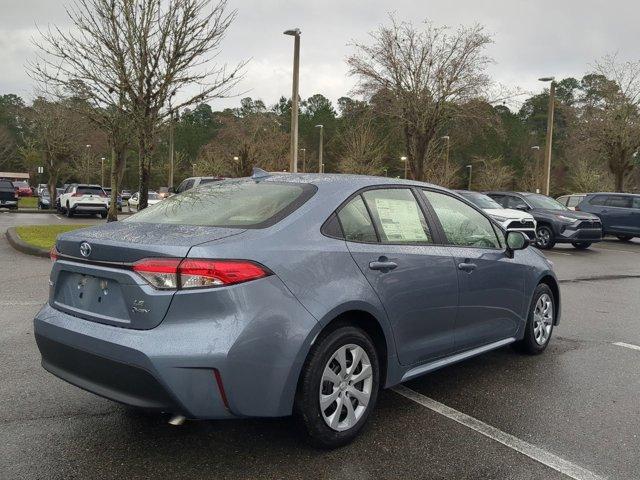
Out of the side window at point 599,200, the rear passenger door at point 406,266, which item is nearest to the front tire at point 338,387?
the rear passenger door at point 406,266

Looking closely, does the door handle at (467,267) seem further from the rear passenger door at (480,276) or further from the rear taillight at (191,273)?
the rear taillight at (191,273)

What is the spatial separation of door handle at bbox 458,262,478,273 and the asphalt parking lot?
90 cm

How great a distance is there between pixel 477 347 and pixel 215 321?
7.63 ft

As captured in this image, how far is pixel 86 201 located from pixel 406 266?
2374 cm

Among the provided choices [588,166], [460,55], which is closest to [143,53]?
[460,55]

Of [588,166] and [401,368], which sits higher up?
[588,166]

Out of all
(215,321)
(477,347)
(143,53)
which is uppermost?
(143,53)

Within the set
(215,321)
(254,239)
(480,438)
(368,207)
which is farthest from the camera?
(368,207)

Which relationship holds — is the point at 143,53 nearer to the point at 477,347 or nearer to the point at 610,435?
the point at 477,347

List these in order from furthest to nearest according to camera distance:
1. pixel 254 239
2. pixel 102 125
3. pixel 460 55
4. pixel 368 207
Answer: pixel 460 55 < pixel 102 125 < pixel 368 207 < pixel 254 239

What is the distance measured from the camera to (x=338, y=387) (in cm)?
314

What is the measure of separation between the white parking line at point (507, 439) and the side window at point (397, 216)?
1.11 meters

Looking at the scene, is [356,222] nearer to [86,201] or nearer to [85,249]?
[85,249]

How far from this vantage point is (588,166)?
166ft
